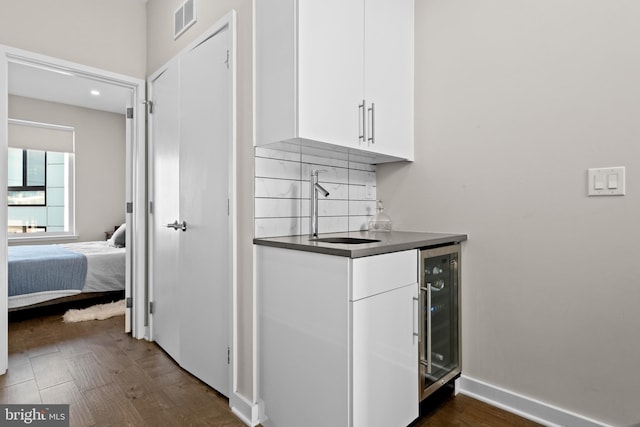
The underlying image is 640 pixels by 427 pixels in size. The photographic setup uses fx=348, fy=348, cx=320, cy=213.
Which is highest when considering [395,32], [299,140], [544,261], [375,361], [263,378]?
[395,32]

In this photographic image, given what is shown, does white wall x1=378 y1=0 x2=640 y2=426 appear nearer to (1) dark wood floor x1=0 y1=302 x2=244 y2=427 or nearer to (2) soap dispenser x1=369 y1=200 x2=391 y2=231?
(2) soap dispenser x1=369 y1=200 x2=391 y2=231

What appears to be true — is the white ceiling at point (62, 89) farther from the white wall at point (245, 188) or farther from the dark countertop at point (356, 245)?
the dark countertop at point (356, 245)

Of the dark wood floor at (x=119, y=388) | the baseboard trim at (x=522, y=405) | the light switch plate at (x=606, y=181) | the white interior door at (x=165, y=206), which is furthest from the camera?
the white interior door at (x=165, y=206)

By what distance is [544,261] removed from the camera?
1.68 metres

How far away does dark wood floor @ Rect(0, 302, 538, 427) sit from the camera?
5.58 ft

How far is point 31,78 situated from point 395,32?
4458 mm

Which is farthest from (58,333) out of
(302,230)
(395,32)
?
(395,32)

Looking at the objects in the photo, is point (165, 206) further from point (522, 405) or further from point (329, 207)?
point (522, 405)

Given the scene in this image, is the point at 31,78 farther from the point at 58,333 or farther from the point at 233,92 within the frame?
the point at 233,92

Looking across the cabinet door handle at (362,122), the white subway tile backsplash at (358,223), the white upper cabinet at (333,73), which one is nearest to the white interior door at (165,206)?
the white upper cabinet at (333,73)

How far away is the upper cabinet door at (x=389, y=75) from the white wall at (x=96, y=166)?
529cm

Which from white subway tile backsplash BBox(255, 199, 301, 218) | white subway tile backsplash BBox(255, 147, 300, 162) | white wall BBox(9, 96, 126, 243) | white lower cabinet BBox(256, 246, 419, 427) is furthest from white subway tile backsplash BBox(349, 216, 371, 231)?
white wall BBox(9, 96, 126, 243)

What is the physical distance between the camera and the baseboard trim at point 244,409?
167 cm

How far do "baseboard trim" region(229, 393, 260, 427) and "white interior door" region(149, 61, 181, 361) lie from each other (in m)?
0.72
